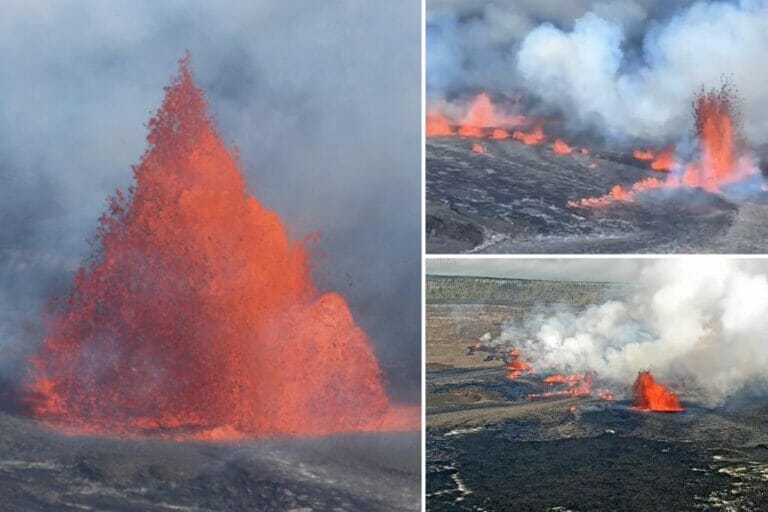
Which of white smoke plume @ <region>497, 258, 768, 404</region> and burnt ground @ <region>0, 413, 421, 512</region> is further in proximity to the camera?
white smoke plume @ <region>497, 258, 768, 404</region>

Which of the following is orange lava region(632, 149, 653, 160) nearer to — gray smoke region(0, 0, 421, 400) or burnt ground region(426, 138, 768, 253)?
burnt ground region(426, 138, 768, 253)

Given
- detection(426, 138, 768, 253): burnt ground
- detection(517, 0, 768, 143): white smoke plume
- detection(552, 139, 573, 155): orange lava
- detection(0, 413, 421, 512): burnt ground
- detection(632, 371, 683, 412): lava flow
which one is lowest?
detection(0, 413, 421, 512): burnt ground

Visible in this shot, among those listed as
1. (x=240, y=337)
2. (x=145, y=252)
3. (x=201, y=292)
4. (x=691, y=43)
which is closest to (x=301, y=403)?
(x=240, y=337)

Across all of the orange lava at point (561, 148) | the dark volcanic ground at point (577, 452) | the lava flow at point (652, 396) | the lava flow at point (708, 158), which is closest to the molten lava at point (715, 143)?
the lava flow at point (708, 158)

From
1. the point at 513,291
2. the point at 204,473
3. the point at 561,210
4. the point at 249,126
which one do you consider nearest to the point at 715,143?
the point at 561,210

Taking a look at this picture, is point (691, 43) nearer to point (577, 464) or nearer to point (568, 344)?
point (568, 344)

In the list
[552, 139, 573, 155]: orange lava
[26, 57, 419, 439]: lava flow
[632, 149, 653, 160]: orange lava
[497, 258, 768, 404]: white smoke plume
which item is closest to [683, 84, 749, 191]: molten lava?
[632, 149, 653, 160]: orange lava

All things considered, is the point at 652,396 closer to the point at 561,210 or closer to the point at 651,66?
the point at 561,210
